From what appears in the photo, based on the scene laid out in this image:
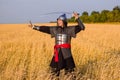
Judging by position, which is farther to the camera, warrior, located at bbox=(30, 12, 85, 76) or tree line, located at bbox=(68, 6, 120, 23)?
tree line, located at bbox=(68, 6, 120, 23)

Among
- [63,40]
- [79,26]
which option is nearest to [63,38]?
[63,40]

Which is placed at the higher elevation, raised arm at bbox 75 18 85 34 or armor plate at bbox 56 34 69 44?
raised arm at bbox 75 18 85 34

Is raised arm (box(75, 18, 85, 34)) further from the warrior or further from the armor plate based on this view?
the armor plate

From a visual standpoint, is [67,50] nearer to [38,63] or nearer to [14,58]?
[38,63]

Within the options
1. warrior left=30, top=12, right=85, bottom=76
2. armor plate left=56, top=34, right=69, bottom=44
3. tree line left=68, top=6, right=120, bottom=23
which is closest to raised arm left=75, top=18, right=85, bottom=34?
warrior left=30, top=12, right=85, bottom=76

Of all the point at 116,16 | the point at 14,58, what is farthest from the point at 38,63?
the point at 116,16

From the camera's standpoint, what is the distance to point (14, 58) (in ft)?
35.9

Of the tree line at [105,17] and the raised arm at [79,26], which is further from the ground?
the raised arm at [79,26]

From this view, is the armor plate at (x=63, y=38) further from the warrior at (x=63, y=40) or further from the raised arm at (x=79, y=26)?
the raised arm at (x=79, y=26)

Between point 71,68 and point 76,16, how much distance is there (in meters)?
1.11

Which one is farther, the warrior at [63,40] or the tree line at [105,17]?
the tree line at [105,17]

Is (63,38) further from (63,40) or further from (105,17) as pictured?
(105,17)

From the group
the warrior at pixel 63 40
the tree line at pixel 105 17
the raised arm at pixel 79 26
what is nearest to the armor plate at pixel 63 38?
the warrior at pixel 63 40

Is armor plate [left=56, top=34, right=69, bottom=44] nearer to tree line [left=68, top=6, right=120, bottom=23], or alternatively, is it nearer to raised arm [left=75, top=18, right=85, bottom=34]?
raised arm [left=75, top=18, right=85, bottom=34]
